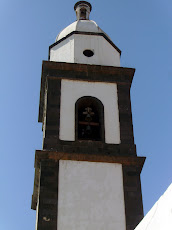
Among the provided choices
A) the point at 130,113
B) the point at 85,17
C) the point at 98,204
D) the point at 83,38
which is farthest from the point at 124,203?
the point at 85,17

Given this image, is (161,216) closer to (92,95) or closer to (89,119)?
(89,119)

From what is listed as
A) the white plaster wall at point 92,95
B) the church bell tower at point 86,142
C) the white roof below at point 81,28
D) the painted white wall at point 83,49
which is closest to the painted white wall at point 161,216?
the church bell tower at point 86,142

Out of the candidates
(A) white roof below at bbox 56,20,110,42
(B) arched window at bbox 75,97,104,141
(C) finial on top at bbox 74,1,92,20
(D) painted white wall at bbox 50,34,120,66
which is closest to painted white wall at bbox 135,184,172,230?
(B) arched window at bbox 75,97,104,141

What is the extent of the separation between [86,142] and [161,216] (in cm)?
882

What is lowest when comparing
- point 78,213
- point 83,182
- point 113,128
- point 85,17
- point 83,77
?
point 78,213

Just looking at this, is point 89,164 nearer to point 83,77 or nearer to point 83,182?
point 83,182

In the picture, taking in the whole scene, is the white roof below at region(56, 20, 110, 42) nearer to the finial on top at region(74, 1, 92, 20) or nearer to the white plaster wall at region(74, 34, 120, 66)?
the white plaster wall at region(74, 34, 120, 66)

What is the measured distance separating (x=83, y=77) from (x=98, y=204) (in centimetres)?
494

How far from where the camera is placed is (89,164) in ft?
48.5

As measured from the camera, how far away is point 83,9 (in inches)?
827

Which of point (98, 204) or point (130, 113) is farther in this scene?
point (130, 113)

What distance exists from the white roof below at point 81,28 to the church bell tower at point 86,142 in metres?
0.04

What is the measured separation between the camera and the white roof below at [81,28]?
19266 mm

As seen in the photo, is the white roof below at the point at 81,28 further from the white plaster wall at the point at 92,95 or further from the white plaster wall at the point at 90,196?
the white plaster wall at the point at 90,196
